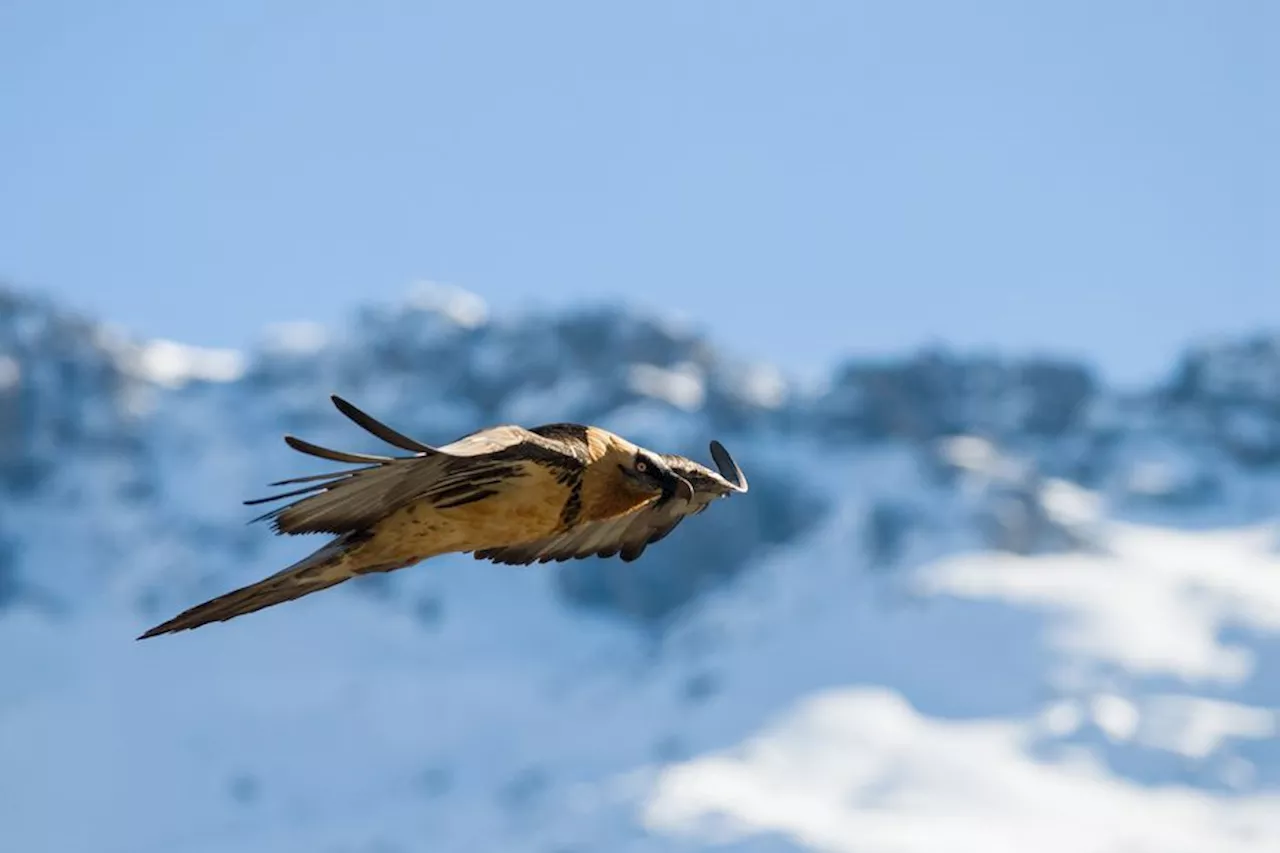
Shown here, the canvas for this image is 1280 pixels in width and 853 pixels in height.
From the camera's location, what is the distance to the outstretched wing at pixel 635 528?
1223cm

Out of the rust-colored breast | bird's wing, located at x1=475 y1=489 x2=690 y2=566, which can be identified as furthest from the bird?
bird's wing, located at x1=475 y1=489 x2=690 y2=566

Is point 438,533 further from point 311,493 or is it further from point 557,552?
point 557,552

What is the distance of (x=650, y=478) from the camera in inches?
447

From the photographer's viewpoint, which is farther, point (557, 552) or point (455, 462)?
point (557, 552)

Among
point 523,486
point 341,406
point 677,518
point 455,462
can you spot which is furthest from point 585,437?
point 341,406

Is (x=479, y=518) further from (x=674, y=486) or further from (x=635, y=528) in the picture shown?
(x=635, y=528)

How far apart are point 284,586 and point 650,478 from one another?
2293 mm

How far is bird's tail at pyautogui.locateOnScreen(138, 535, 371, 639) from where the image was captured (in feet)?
32.9

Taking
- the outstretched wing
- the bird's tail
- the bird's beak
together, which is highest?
the outstretched wing

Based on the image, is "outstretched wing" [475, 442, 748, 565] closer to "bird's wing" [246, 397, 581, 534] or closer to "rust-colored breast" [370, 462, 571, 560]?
"rust-colored breast" [370, 462, 571, 560]

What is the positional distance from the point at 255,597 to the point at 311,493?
69 centimetres

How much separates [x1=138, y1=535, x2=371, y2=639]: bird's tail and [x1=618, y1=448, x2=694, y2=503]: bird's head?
169 centimetres

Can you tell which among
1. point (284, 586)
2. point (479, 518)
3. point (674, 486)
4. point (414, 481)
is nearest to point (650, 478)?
point (674, 486)

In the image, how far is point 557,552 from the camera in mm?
12672
